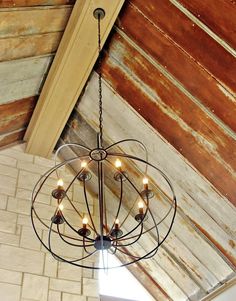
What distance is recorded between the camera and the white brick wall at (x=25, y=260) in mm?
3824

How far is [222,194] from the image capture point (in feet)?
11.0

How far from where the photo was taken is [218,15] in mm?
2531

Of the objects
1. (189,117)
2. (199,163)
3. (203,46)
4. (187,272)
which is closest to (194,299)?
(187,272)

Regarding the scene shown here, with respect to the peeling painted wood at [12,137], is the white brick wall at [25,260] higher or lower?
lower

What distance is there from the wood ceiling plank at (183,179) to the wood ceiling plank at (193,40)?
0.87m

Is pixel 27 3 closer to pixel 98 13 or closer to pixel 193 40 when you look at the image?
pixel 98 13

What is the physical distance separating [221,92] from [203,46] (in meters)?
0.33

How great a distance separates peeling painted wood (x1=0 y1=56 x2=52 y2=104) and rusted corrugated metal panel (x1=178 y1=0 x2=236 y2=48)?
4.32 ft

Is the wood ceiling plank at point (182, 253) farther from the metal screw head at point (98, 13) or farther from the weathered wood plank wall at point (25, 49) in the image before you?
the metal screw head at point (98, 13)

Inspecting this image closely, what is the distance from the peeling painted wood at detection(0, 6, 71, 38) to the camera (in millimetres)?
2713

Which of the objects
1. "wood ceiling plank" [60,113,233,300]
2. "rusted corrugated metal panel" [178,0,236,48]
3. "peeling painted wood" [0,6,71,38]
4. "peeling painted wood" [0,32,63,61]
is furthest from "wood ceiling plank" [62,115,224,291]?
"rusted corrugated metal panel" [178,0,236,48]

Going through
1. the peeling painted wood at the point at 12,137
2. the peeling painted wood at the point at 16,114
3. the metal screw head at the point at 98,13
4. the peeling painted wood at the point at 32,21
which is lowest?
the metal screw head at the point at 98,13

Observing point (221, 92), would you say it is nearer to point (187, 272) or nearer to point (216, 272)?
point (216, 272)

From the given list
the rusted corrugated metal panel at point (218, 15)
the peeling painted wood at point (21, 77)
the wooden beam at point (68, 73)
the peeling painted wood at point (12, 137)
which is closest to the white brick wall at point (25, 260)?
the peeling painted wood at point (12, 137)
